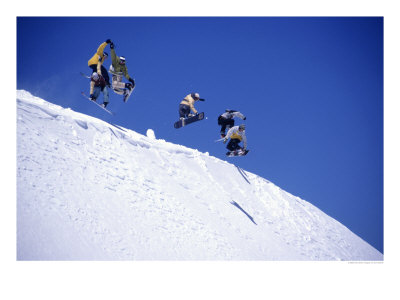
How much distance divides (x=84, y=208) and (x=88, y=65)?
4.48 m

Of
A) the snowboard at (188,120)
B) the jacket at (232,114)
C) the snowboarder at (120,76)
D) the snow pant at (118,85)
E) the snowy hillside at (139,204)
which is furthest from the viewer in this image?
the jacket at (232,114)

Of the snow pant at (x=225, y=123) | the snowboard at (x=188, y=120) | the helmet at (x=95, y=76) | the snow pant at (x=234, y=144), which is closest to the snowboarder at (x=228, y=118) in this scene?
the snow pant at (x=225, y=123)

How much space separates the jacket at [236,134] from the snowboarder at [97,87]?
334 cm

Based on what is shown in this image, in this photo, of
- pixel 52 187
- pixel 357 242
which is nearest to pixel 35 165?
pixel 52 187

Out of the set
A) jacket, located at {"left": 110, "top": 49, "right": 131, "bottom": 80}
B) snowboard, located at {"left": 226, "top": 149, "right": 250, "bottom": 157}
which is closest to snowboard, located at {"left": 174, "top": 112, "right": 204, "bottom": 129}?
snowboard, located at {"left": 226, "top": 149, "right": 250, "bottom": 157}

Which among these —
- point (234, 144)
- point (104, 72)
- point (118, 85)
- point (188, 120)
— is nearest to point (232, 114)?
point (234, 144)

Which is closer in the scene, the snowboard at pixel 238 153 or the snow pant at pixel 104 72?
the snow pant at pixel 104 72

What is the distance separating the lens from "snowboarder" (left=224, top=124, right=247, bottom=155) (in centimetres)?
938

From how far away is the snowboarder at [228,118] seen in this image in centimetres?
938

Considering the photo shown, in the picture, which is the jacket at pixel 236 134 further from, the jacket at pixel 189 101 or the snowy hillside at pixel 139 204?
the jacket at pixel 189 101

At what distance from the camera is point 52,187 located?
512cm

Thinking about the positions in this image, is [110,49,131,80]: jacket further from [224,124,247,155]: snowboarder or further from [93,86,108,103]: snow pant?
[224,124,247,155]: snowboarder

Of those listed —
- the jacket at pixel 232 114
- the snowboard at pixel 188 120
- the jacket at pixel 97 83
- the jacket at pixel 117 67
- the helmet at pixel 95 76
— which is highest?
the jacket at pixel 117 67
